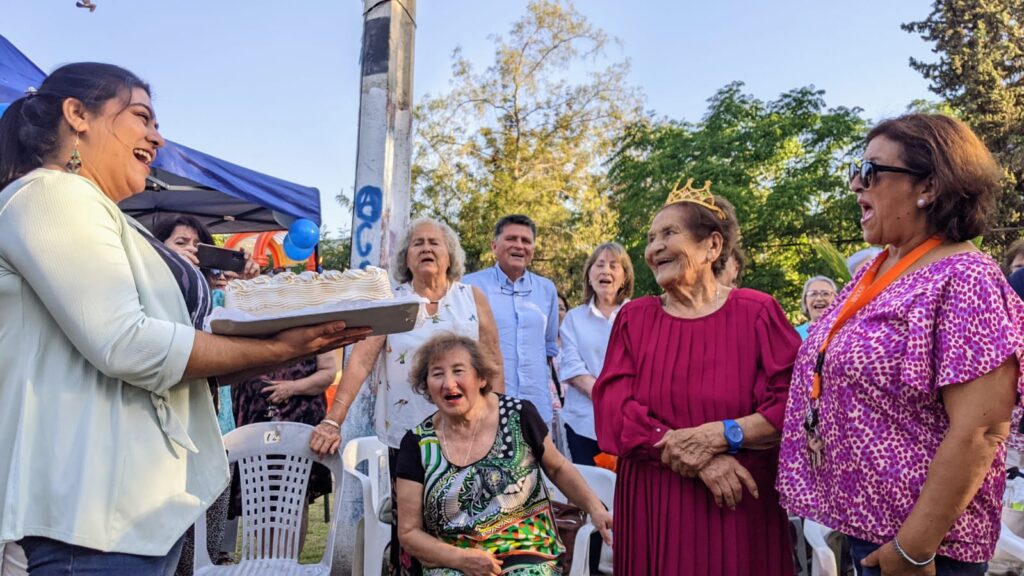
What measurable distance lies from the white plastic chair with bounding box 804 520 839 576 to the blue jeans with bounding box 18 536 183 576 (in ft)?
7.29

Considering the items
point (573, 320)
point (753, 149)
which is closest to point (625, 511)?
point (573, 320)

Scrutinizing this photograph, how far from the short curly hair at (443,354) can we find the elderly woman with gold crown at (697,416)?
1.88ft

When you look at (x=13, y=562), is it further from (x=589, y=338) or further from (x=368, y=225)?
(x=589, y=338)

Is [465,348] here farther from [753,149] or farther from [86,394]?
[753,149]

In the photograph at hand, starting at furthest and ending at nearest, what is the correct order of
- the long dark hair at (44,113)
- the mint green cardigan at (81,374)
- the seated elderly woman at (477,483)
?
the seated elderly woman at (477,483) → the long dark hair at (44,113) → the mint green cardigan at (81,374)

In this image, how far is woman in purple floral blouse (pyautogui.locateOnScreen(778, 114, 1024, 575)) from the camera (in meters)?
1.67

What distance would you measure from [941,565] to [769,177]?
19105 mm

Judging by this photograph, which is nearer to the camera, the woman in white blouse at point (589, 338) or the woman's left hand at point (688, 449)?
the woman's left hand at point (688, 449)

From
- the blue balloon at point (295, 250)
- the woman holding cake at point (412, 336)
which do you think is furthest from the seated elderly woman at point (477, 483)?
the blue balloon at point (295, 250)

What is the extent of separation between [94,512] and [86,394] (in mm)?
221

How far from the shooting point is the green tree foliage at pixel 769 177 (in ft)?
59.5

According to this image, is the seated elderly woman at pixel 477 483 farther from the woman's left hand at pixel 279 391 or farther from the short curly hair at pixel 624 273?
the short curly hair at pixel 624 273

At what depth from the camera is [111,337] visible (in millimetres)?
1382

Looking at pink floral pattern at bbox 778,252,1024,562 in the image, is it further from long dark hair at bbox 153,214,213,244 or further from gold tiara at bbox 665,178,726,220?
long dark hair at bbox 153,214,213,244
